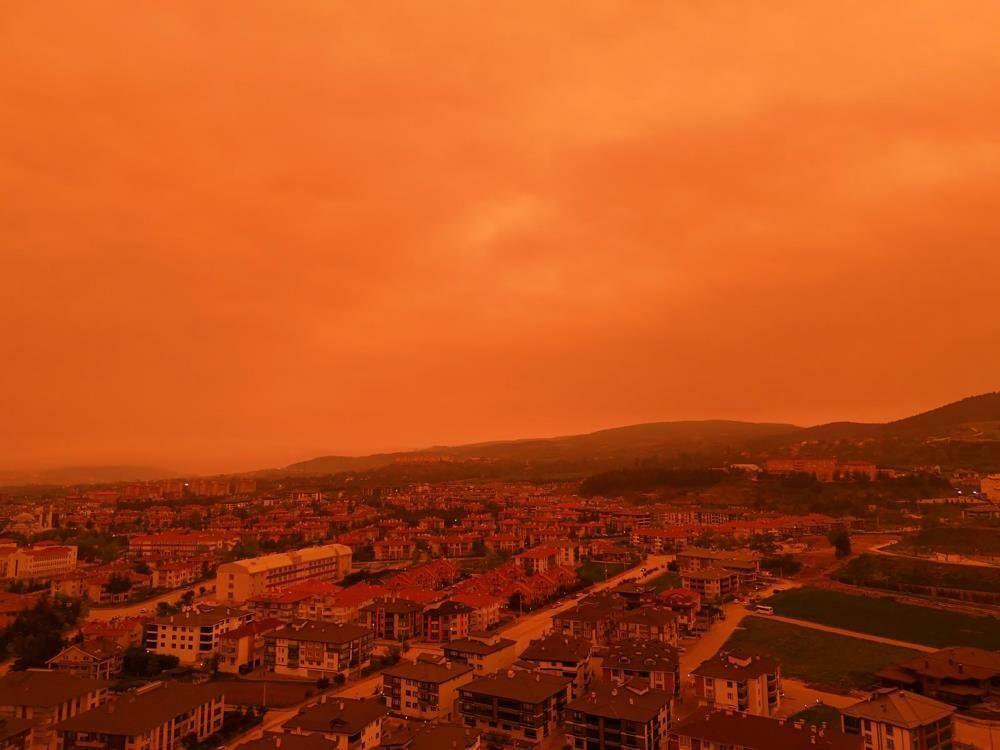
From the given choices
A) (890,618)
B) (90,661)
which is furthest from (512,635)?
(890,618)

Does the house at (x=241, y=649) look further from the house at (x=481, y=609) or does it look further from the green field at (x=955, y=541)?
the green field at (x=955, y=541)

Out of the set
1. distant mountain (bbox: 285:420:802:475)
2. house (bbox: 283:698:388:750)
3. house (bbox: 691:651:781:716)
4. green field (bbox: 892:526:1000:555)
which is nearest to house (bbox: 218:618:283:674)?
house (bbox: 283:698:388:750)

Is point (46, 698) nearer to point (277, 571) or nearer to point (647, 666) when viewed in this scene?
point (647, 666)

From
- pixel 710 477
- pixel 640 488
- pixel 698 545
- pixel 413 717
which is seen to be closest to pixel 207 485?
pixel 640 488

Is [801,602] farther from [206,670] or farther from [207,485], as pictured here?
[207,485]

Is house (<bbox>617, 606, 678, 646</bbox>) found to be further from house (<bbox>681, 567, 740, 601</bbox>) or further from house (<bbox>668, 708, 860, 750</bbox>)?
house (<bbox>668, 708, 860, 750</bbox>)
